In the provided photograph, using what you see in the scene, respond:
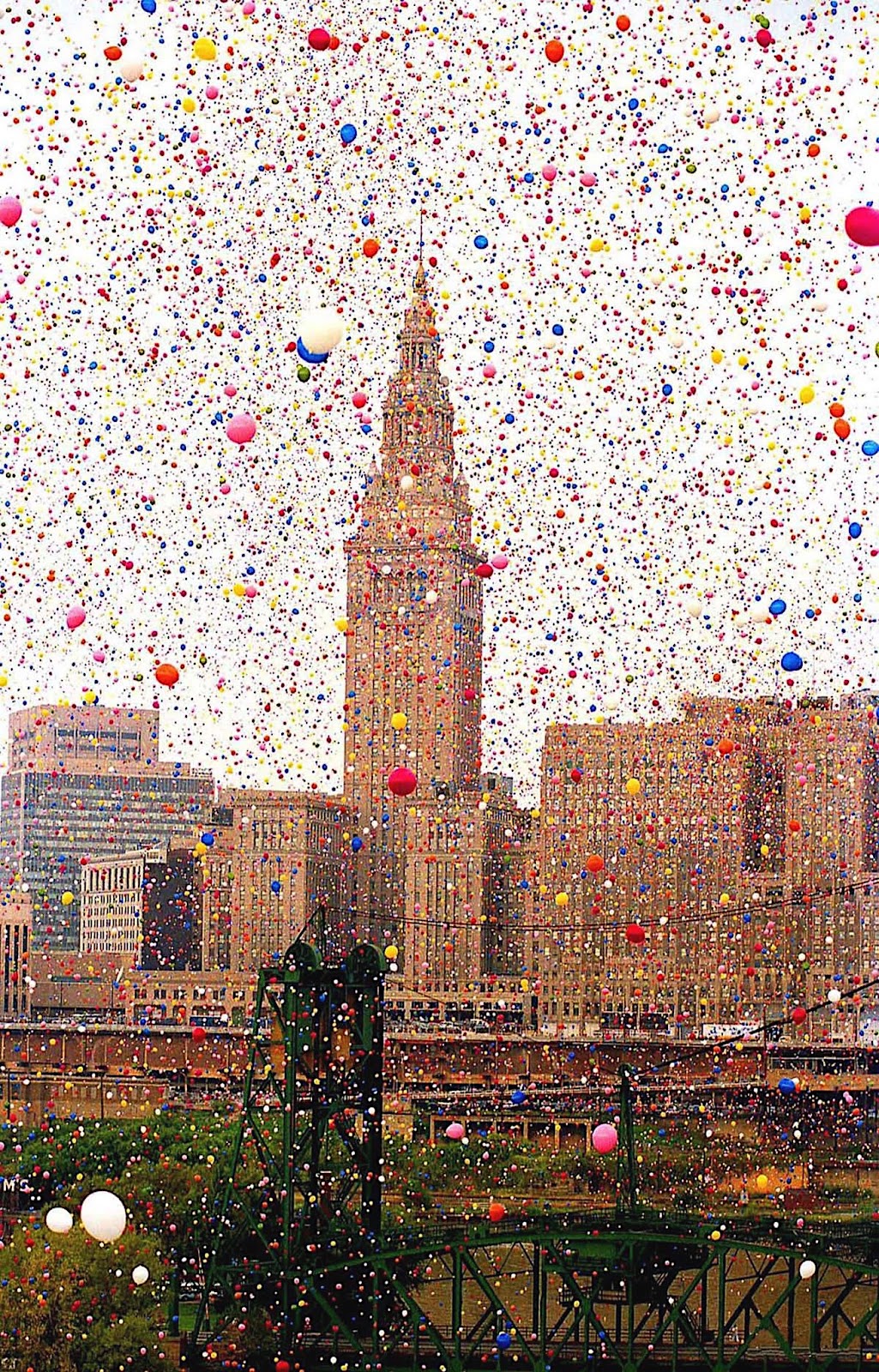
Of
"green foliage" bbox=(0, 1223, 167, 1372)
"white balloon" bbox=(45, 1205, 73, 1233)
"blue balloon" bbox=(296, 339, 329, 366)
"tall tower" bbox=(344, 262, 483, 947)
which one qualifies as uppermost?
"tall tower" bbox=(344, 262, 483, 947)

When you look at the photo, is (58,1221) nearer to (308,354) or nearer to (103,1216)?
(103,1216)

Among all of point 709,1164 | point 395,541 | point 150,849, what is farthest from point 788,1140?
point 150,849

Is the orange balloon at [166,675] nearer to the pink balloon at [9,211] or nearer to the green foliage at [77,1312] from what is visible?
the pink balloon at [9,211]

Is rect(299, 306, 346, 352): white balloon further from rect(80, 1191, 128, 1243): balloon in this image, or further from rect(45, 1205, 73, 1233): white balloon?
rect(45, 1205, 73, 1233): white balloon

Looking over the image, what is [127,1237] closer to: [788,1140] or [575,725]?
[788,1140]

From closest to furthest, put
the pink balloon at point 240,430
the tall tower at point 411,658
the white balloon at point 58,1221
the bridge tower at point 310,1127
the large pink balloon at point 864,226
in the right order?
the large pink balloon at point 864,226, the white balloon at point 58,1221, the pink balloon at point 240,430, the bridge tower at point 310,1127, the tall tower at point 411,658

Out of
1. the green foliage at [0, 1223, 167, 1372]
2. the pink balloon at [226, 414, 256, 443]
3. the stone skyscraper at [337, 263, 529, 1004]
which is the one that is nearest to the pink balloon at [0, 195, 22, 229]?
the pink balloon at [226, 414, 256, 443]

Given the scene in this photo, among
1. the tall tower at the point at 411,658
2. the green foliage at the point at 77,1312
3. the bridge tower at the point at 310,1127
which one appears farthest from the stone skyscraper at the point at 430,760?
the bridge tower at the point at 310,1127
